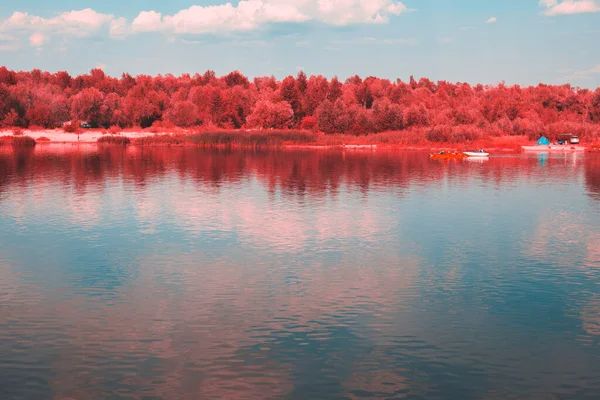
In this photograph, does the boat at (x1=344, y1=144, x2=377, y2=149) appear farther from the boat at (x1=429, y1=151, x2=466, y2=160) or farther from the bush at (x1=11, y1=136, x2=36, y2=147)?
the bush at (x1=11, y1=136, x2=36, y2=147)

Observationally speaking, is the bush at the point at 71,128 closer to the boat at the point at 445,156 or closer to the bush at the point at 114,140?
the bush at the point at 114,140

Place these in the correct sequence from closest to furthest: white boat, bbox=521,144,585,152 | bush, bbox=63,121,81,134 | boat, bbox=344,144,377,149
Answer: white boat, bbox=521,144,585,152 → boat, bbox=344,144,377,149 → bush, bbox=63,121,81,134

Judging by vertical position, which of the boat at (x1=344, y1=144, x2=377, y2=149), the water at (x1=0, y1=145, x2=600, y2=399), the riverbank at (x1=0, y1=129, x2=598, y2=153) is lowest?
the water at (x1=0, y1=145, x2=600, y2=399)

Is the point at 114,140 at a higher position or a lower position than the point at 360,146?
higher

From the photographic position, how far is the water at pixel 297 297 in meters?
17.6

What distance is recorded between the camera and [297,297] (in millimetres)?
24531

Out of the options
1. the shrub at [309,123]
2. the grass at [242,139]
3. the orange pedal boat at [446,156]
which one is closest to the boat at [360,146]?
the grass at [242,139]

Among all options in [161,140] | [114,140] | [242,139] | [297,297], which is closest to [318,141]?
[242,139]

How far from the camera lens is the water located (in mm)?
17625

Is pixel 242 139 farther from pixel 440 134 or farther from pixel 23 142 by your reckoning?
pixel 23 142

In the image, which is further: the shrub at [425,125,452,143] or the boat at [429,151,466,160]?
the shrub at [425,125,452,143]

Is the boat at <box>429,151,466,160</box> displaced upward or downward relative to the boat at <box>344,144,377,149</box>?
downward

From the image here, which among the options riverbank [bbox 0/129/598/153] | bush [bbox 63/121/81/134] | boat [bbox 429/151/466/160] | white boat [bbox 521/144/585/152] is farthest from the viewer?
bush [bbox 63/121/81/134]

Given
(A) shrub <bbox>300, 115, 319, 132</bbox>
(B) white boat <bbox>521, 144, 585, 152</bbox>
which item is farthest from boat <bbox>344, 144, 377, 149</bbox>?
(A) shrub <bbox>300, 115, 319, 132</bbox>
